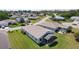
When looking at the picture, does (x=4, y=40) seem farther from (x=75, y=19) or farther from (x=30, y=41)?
(x=75, y=19)

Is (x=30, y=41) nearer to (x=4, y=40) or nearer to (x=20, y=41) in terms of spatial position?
(x=20, y=41)

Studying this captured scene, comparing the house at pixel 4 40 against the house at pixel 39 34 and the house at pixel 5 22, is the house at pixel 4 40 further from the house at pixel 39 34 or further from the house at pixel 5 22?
the house at pixel 39 34

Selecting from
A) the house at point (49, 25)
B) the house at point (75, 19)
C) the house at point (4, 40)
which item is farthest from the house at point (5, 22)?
the house at point (75, 19)

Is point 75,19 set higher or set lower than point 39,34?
higher

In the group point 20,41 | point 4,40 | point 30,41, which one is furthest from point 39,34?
point 4,40
